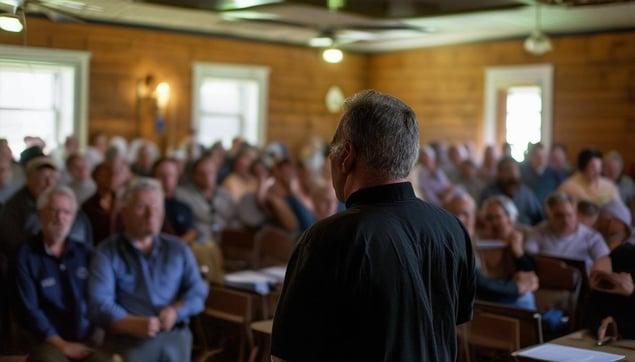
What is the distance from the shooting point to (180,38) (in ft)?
38.8

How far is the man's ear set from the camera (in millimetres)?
1870

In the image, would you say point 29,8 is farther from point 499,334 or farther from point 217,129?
point 217,129

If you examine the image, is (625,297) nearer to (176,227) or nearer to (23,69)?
(23,69)

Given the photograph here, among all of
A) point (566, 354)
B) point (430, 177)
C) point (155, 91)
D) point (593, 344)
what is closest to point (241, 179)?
point (430, 177)

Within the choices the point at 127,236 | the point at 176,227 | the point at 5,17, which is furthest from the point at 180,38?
the point at 5,17

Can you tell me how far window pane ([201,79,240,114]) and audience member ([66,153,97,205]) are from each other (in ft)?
19.1

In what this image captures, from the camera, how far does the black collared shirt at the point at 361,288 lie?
5.86ft

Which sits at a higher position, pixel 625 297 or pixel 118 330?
pixel 625 297

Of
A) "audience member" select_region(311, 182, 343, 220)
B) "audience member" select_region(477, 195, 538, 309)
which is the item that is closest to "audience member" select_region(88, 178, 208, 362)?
"audience member" select_region(477, 195, 538, 309)

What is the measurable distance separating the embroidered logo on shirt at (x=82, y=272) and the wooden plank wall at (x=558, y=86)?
327 inches

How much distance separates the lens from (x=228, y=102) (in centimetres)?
1259

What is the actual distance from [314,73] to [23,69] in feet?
32.8

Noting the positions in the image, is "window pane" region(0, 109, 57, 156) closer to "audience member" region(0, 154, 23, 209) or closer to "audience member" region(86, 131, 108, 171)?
"audience member" region(0, 154, 23, 209)

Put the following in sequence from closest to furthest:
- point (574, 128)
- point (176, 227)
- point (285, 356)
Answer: point (285, 356) → point (176, 227) → point (574, 128)
